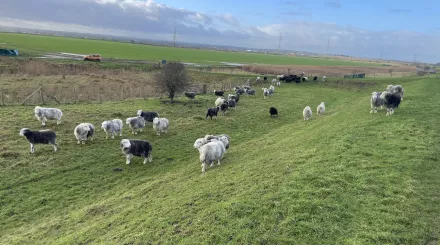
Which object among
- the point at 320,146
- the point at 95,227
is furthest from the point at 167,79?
the point at 95,227

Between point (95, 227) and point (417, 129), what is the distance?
49.1 ft

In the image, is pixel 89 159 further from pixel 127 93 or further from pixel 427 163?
pixel 127 93

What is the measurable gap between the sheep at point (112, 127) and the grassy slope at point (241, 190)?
0.74 meters

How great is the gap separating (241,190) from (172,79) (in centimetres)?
2465

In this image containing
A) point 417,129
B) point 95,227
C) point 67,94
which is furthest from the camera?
point 67,94

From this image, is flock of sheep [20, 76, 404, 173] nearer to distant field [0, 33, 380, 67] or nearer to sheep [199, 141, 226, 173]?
sheep [199, 141, 226, 173]

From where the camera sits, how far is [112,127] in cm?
2094

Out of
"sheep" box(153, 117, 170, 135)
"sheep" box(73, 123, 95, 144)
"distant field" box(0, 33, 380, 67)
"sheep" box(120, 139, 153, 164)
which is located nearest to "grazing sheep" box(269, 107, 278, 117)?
"sheep" box(153, 117, 170, 135)

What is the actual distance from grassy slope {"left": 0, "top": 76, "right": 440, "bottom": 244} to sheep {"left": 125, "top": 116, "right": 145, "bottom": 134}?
1.09m

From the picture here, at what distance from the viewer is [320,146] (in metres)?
14.1

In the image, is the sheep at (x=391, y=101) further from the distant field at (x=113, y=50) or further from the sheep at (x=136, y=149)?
the distant field at (x=113, y=50)

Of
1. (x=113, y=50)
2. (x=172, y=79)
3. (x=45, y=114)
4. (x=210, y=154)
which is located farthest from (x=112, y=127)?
(x=113, y=50)

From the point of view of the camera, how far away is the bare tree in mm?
33219

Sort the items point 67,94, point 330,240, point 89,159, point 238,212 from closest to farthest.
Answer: point 330,240 < point 238,212 < point 89,159 < point 67,94
